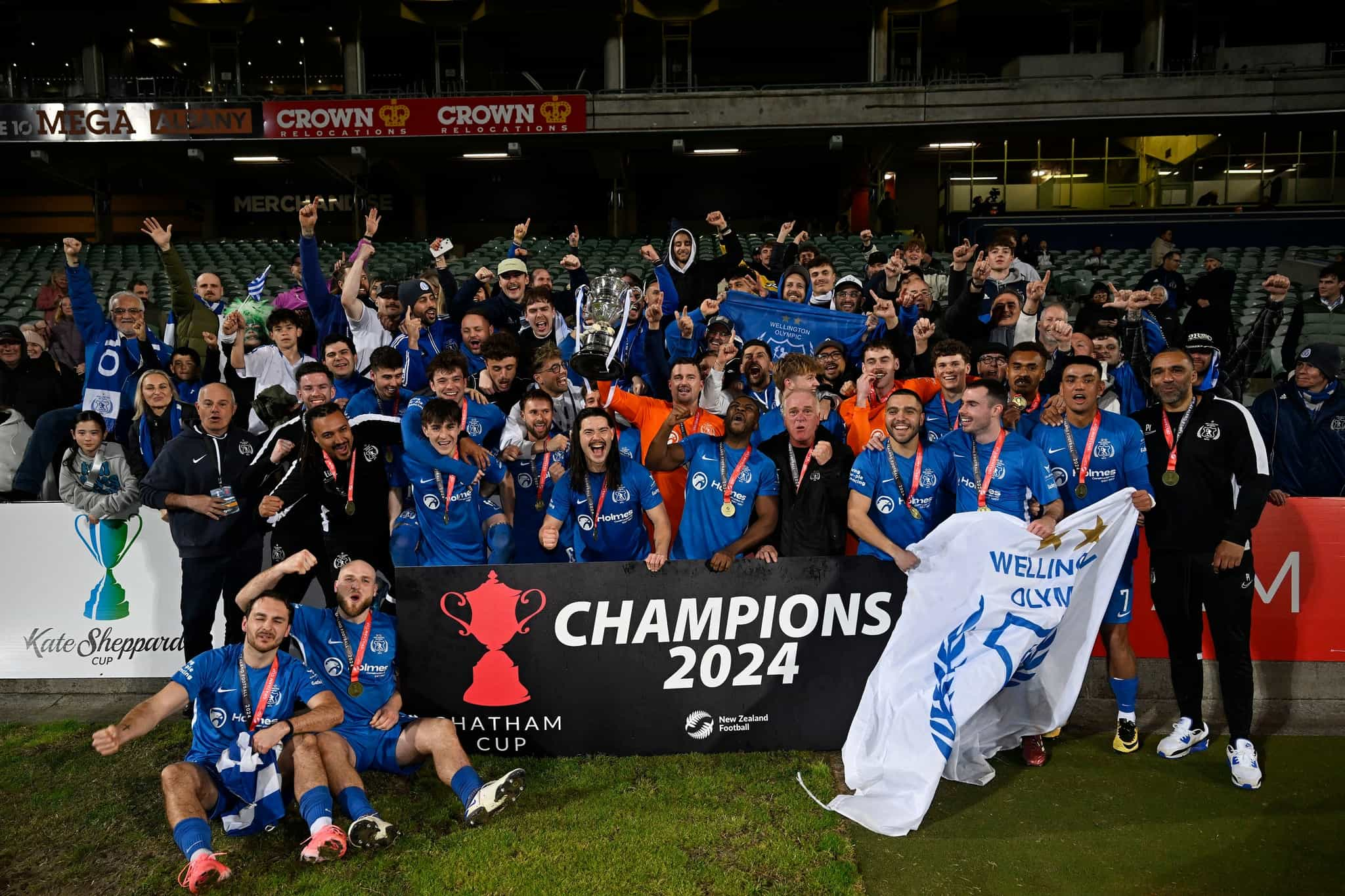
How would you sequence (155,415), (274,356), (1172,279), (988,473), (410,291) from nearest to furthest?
(988,473) < (155,415) < (274,356) < (410,291) < (1172,279)

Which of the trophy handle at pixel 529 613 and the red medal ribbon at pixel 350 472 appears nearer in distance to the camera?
the trophy handle at pixel 529 613

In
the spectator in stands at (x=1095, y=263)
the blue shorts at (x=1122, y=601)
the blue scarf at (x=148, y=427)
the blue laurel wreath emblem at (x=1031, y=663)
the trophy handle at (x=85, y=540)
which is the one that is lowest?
the blue laurel wreath emblem at (x=1031, y=663)

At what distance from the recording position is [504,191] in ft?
96.0

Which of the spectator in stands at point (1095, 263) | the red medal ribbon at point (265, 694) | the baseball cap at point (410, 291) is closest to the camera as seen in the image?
the red medal ribbon at point (265, 694)

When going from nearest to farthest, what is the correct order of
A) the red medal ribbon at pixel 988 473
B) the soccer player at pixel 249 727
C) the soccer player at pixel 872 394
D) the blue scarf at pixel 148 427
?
the soccer player at pixel 249 727, the red medal ribbon at pixel 988 473, the soccer player at pixel 872 394, the blue scarf at pixel 148 427

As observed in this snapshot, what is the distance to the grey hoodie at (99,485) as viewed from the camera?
6309mm

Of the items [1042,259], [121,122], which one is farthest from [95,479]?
[121,122]

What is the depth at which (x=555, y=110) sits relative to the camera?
2286 centimetres

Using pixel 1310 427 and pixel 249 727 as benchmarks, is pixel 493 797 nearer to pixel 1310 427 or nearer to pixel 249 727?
pixel 249 727

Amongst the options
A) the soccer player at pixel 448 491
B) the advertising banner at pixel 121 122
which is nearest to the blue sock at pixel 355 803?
the soccer player at pixel 448 491

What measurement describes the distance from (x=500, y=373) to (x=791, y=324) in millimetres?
2777

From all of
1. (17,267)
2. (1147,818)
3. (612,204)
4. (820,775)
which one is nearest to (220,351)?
(820,775)

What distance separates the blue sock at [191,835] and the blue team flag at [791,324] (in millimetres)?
5428

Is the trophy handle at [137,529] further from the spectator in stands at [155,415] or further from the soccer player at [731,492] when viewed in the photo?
the soccer player at [731,492]
